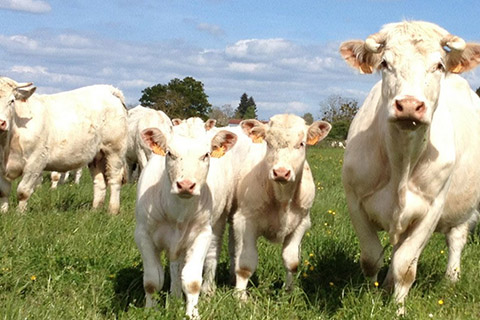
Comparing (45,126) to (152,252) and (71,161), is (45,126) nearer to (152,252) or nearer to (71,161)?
(71,161)

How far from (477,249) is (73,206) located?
660cm

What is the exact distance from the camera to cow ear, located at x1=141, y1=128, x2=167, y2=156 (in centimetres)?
594

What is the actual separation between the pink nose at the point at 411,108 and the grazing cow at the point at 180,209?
5.74ft

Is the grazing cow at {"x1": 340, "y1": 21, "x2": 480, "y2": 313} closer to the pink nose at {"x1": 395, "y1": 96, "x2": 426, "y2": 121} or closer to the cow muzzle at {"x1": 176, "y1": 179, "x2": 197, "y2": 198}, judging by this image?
the pink nose at {"x1": 395, "y1": 96, "x2": 426, "y2": 121}

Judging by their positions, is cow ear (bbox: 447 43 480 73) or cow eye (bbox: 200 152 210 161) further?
cow eye (bbox: 200 152 210 161)

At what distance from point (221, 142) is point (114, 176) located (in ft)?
21.5

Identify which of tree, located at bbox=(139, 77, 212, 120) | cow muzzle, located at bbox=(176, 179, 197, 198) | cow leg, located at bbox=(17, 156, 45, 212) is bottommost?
tree, located at bbox=(139, 77, 212, 120)

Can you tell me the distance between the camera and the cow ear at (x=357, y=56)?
226 inches

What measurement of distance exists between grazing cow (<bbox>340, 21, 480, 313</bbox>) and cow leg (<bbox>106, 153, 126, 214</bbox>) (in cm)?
615

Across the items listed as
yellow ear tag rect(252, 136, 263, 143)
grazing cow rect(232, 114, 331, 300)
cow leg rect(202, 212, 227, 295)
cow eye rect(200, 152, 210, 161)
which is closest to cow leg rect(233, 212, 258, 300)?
grazing cow rect(232, 114, 331, 300)

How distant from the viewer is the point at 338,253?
7.33m

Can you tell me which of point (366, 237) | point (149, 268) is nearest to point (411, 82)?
point (366, 237)

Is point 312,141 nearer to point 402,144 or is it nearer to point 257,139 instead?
point 257,139

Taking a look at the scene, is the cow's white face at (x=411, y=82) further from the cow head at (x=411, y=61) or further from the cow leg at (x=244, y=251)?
the cow leg at (x=244, y=251)
